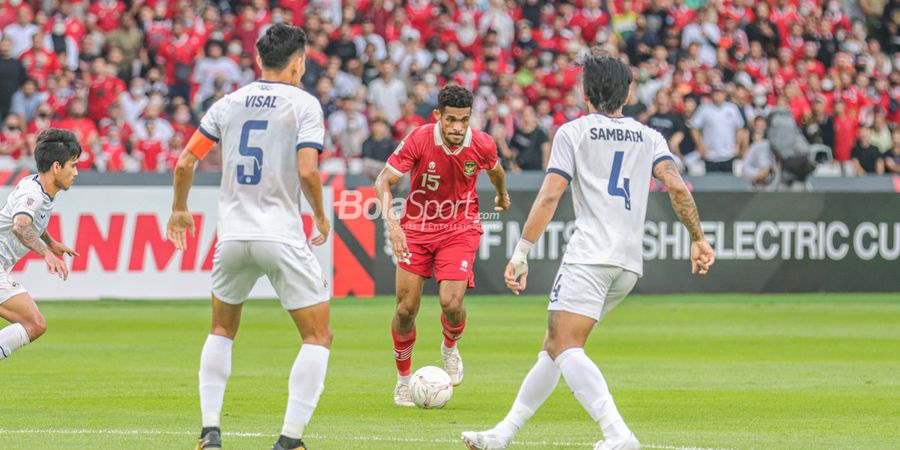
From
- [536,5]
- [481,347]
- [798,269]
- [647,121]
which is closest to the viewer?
[481,347]

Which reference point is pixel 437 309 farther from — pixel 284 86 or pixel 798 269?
pixel 284 86

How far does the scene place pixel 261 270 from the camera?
8.38 m

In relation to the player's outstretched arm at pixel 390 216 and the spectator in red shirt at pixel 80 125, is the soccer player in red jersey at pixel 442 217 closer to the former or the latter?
the player's outstretched arm at pixel 390 216

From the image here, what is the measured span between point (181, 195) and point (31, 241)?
105 inches

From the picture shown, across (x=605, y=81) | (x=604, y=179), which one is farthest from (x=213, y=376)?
(x=605, y=81)

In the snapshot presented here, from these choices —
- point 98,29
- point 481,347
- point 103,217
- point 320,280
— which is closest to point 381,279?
point 103,217

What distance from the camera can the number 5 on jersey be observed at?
8.27 meters

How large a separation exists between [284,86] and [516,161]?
1695 cm

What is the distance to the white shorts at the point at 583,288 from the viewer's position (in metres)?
8.34

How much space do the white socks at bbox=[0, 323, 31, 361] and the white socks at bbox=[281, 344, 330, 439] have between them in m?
3.29

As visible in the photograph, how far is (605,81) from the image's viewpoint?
8.38m

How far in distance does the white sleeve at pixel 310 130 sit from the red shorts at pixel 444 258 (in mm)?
3863

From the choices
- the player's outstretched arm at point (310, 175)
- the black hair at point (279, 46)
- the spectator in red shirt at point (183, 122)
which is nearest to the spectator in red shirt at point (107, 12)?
the spectator in red shirt at point (183, 122)

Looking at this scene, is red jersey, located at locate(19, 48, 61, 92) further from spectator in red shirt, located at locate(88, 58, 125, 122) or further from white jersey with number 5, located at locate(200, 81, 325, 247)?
white jersey with number 5, located at locate(200, 81, 325, 247)
